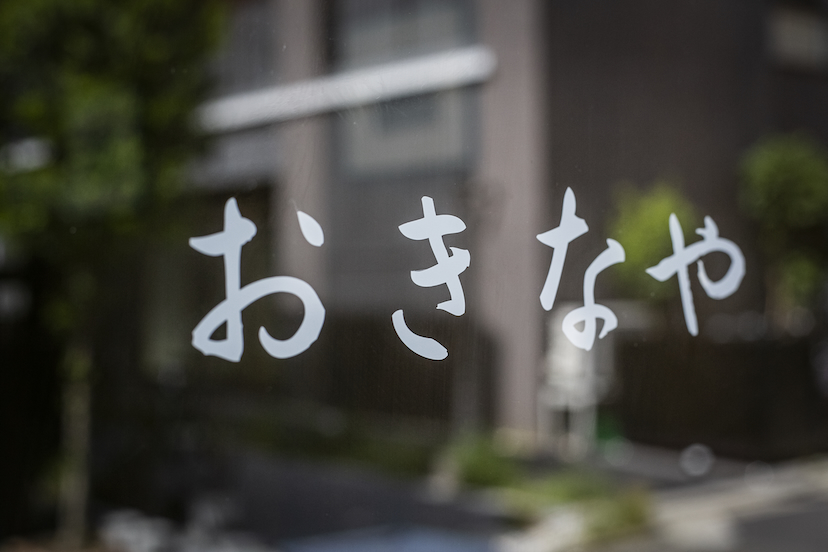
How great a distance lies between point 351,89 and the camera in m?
0.66

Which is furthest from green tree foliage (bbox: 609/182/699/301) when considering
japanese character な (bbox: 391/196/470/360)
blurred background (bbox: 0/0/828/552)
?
japanese character な (bbox: 391/196/470/360)

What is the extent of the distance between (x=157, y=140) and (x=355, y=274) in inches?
25.6

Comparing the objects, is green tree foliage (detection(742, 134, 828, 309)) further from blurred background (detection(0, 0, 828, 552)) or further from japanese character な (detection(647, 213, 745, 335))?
japanese character な (detection(647, 213, 745, 335))

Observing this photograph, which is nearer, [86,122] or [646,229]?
[646,229]

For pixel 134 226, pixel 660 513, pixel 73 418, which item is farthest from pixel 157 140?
pixel 660 513

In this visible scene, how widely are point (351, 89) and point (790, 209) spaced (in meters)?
1.95

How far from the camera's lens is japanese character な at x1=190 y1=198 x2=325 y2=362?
55 centimetres

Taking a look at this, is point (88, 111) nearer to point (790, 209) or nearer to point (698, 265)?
point (698, 265)

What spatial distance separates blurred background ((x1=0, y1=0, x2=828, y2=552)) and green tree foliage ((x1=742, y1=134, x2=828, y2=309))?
0.05ft

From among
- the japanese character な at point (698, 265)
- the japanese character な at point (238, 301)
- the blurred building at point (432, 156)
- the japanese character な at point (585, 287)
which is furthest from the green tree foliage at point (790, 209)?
the japanese character な at point (238, 301)

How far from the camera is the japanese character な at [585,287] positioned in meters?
0.60

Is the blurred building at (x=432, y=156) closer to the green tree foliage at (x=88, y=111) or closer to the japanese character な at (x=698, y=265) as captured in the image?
the japanese character な at (x=698, y=265)

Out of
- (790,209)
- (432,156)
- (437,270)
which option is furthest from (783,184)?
(437,270)

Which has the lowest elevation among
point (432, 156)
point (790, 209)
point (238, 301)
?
point (238, 301)
